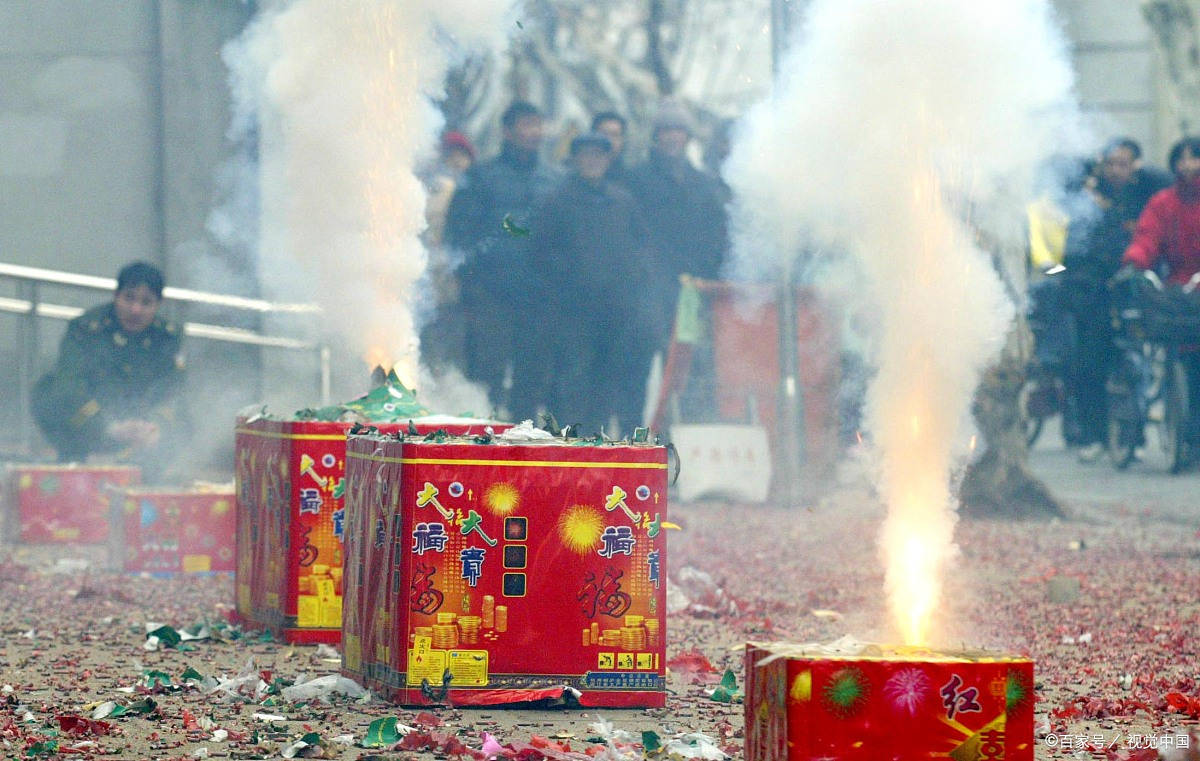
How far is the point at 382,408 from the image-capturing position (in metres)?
8.02

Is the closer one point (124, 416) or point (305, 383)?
point (124, 416)

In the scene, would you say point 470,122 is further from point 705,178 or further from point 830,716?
point 830,716

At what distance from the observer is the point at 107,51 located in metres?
17.0

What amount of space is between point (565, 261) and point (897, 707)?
1041 centimetres

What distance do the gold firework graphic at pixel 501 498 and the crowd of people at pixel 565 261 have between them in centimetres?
785

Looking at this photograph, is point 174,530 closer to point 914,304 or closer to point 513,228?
point 513,228

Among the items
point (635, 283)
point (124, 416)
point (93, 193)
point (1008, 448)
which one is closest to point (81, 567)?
point (124, 416)

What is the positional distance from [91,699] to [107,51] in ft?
39.6

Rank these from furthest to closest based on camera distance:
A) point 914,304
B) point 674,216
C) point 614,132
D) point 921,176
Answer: point 614,132 < point 674,216 < point 921,176 < point 914,304

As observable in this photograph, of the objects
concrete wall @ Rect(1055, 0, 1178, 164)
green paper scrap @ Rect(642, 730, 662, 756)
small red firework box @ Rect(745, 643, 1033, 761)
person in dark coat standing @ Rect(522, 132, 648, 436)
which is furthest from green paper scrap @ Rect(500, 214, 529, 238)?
concrete wall @ Rect(1055, 0, 1178, 164)

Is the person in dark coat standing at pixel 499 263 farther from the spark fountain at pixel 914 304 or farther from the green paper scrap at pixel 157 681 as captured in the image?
the green paper scrap at pixel 157 681

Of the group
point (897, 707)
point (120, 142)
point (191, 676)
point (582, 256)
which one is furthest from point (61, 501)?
point (897, 707)

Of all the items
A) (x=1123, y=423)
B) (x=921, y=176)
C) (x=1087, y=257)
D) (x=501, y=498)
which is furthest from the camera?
(x=1087, y=257)

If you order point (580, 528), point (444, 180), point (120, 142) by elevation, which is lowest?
point (580, 528)
